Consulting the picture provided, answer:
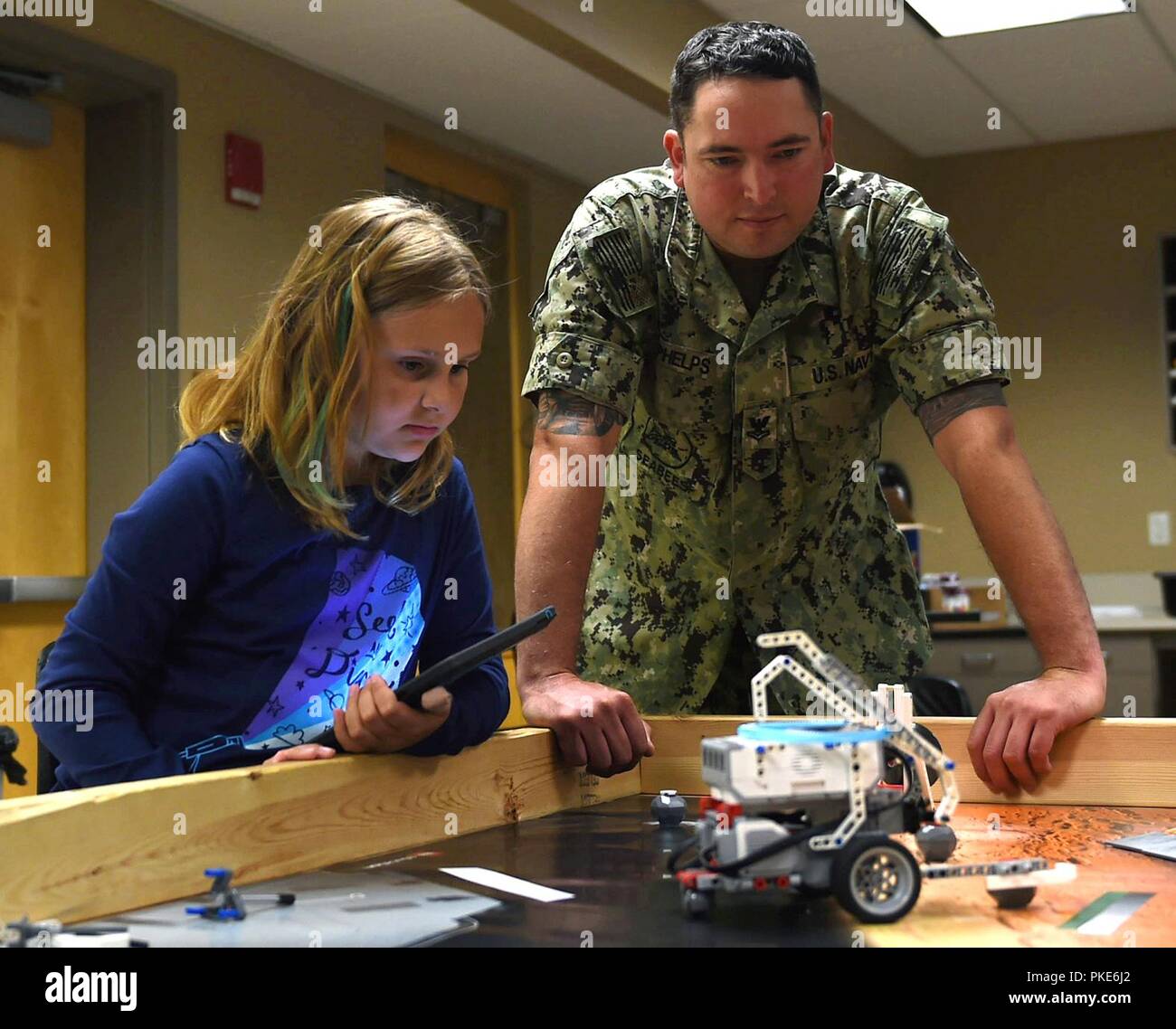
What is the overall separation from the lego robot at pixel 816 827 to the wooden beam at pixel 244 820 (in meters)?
0.30

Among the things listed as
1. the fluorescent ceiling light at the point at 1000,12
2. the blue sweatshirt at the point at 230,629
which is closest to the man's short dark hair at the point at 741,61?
the blue sweatshirt at the point at 230,629

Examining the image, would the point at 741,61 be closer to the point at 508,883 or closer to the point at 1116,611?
the point at 508,883

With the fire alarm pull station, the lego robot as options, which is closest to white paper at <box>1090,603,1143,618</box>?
the fire alarm pull station

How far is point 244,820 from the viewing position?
902 millimetres

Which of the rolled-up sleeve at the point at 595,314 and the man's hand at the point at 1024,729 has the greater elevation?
the rolled-up sleeve at the point at 595,314

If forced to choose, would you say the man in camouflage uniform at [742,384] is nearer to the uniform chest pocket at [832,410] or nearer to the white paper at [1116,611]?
the uniform chest pocket at [832,410]

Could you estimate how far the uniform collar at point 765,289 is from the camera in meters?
1.50

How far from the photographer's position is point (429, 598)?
135 cm

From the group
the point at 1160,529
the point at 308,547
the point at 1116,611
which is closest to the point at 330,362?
the point at 308,547

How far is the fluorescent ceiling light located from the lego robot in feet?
12.0

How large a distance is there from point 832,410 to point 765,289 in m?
0.16

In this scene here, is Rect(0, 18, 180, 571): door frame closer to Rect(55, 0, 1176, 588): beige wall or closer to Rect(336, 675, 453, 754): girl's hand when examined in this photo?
Rect(55, 0, 1176, 588): beige wall

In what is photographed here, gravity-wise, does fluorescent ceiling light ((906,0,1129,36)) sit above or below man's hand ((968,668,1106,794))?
above

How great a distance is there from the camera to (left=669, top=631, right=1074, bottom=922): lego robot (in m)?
0.75
